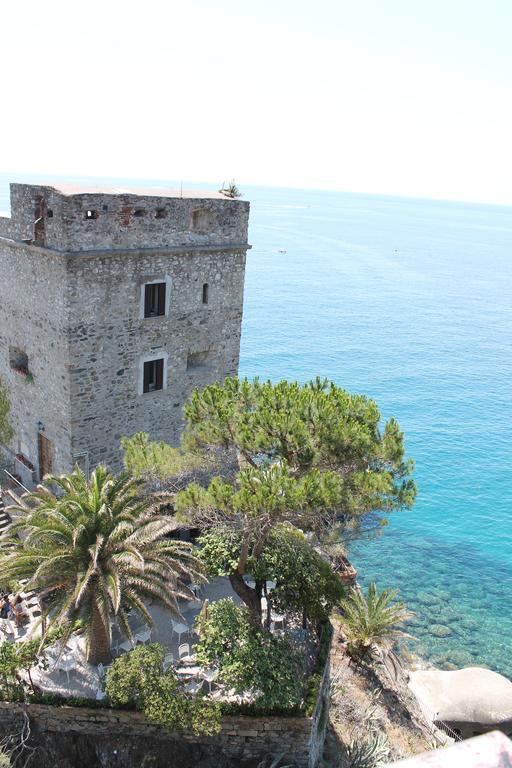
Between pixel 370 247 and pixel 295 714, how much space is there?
124 metres

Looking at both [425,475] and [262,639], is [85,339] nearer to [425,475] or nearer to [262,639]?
[262,639]

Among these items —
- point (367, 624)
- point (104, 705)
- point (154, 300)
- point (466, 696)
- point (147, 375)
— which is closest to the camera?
point (104, 705)

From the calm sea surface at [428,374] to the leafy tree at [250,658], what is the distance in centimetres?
1304

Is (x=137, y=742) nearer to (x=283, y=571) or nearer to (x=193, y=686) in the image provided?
(x=193, y=686)

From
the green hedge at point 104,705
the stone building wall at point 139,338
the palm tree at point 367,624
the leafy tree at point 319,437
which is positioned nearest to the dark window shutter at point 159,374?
the stone building wall at point 139,338

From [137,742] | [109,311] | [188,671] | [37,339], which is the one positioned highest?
[109,311]

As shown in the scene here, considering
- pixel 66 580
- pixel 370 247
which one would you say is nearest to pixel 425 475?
pixel 66 580

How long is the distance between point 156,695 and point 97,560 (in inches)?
119

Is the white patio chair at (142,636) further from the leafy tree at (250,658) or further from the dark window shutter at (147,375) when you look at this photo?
the dark window shutter at (147,375)

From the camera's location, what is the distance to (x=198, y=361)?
22500mm

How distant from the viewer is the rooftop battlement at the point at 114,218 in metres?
17.0

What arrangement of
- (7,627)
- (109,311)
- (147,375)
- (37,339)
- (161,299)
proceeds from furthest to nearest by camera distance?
(147,375) → (161,299) → (37,339) → (109,311) → (7,627)

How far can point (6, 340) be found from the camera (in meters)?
21.4

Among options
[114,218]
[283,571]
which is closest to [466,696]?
[283,571]
